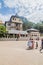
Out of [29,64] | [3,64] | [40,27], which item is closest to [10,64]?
[3,64]

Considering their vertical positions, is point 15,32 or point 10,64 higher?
point 10,64

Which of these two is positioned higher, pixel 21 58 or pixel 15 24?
pixel 21 58

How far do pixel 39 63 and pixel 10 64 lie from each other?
1102 millimetres

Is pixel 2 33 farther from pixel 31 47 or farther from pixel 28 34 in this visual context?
pixel 31 47

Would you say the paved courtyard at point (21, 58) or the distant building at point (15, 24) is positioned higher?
the paved courtyard at point (21, 58)

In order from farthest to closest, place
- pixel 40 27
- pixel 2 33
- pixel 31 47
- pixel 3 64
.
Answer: pixel 40 27
pixel 2 33
pixel 31 47
pixel 3 64

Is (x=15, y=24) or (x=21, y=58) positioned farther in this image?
(x=15, y=24)

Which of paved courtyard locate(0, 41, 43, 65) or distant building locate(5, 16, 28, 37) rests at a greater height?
paved courtyard locate(0, 41, 43, 65)

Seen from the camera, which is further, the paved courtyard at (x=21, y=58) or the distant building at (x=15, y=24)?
the distant building at (x=15, y=24)

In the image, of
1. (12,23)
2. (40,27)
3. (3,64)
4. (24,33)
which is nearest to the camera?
(3,64)

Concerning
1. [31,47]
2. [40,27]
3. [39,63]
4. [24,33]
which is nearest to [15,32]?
[24,33]

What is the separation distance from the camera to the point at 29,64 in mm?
6551

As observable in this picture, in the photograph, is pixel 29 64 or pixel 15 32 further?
pixel 15 32

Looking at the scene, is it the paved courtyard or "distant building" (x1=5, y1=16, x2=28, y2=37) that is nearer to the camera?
the paved courtyard
